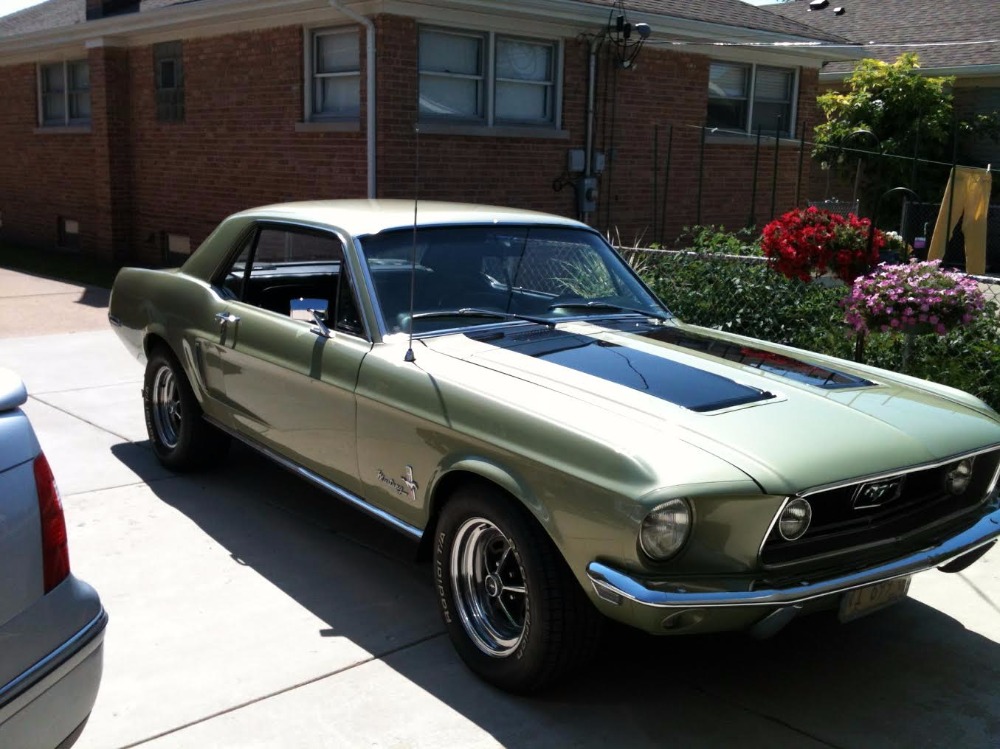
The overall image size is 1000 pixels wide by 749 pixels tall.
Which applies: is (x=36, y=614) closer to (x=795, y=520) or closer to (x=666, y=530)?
(x=666, y=530)

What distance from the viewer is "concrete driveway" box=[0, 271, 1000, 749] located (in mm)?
3547

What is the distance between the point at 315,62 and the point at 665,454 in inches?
406

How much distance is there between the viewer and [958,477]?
3941mm

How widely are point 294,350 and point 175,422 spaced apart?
165cm

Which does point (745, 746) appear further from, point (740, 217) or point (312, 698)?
point (740, 217)

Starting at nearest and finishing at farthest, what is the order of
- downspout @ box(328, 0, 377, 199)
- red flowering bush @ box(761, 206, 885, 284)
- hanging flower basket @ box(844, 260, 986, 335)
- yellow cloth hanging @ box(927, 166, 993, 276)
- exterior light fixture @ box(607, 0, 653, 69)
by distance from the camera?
hanging flower basket @ box(844, 260, 986, 335) < red flowering bush @ box(761, 206, 885, 284) < downspout @ box(328, 0, 377, 199) < exterior light fixture @ box(607, 0, 653, 69) < yellow cloth hanging @ box(927, 166, 993, 276)

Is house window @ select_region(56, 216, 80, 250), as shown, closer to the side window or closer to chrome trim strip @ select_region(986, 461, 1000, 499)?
the side window

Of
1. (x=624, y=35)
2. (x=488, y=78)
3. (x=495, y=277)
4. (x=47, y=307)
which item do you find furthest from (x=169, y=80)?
(x=495, y=277)

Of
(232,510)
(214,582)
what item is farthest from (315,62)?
(214,582)

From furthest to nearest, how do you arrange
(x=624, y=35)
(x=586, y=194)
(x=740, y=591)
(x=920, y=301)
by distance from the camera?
1. (x=586, y=194)
2. (x=624, y=35)
3. (x=920, y=301)
4. (x=740, y=591)

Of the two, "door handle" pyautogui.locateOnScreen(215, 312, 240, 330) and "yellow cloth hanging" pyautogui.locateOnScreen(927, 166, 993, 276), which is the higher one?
"yellow cloth hanging" pyautogui.locateOnScreen(927, 166, 993, 276)

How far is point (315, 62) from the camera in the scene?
1248 cm

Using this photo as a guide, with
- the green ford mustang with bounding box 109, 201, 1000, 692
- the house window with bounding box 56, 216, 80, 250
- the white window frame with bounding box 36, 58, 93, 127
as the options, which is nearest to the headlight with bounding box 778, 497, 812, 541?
the green ford mustang with bounding box 109, 201, 1000, 692

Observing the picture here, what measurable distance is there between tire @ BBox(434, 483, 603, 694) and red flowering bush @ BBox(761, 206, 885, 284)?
4285 mm
